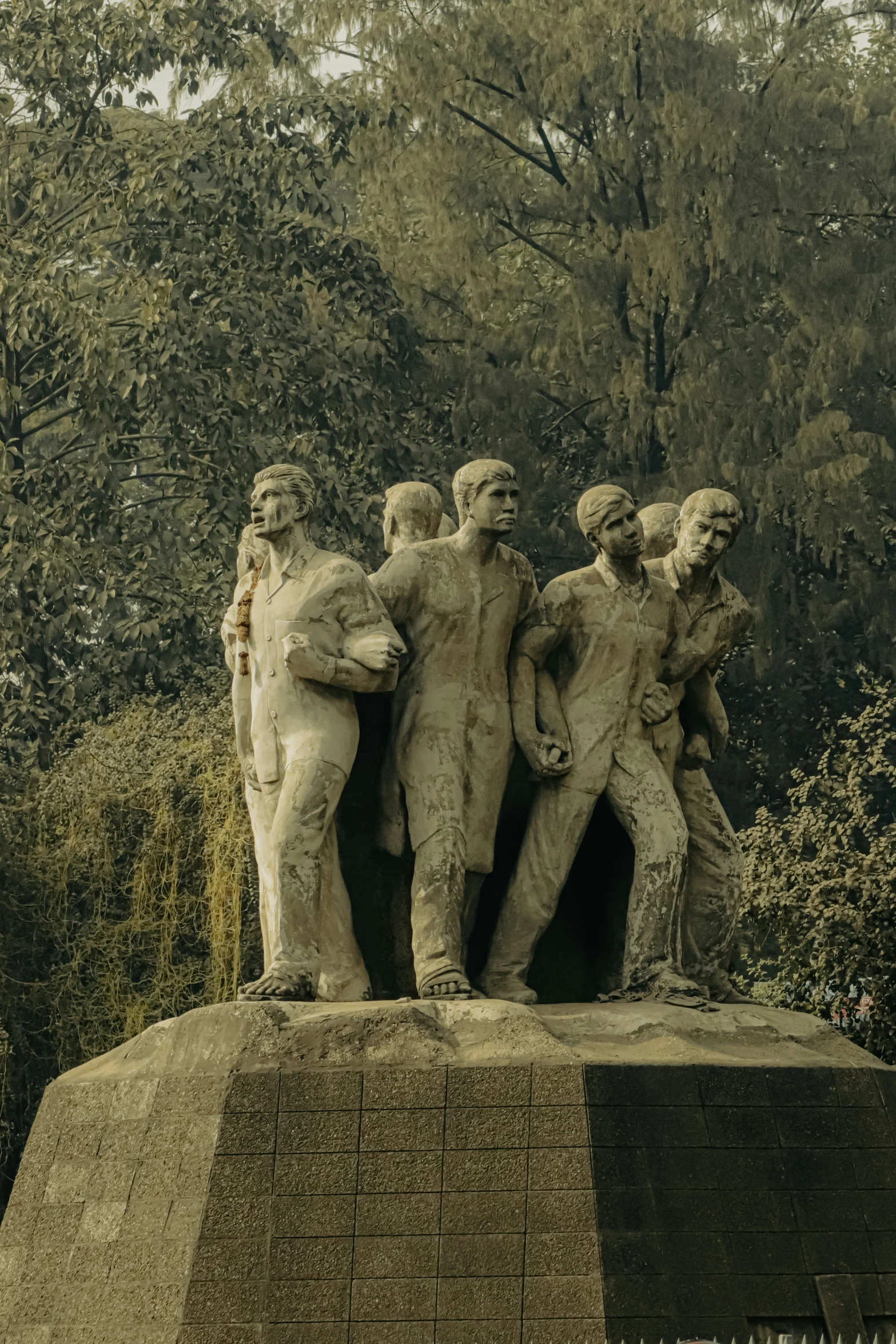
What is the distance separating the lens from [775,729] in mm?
22188

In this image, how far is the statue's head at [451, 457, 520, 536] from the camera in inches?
362

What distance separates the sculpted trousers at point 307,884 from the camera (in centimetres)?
866

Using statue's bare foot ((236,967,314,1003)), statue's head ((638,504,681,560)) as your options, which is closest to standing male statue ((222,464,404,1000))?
statue's bare foot ((236,967,314,1003))

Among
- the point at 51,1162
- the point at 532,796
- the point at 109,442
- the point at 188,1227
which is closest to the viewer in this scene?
the point at 188,1227

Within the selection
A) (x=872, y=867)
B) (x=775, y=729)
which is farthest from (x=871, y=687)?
(x=775, y=729)

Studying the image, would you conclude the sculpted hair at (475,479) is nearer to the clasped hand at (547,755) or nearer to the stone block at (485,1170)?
the clasped hand at (547,755)

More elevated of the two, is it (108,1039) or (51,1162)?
(51,1162)

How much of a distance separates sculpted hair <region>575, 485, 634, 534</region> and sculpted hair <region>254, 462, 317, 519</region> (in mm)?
1086

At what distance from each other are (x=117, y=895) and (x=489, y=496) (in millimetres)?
10878

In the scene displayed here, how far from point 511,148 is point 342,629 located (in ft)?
51.8

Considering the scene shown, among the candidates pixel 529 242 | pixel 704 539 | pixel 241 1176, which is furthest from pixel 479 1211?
pixel 529 242

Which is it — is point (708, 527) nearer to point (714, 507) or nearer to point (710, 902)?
point (714, 507)

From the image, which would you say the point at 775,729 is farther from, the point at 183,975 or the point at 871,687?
the point at 183,975

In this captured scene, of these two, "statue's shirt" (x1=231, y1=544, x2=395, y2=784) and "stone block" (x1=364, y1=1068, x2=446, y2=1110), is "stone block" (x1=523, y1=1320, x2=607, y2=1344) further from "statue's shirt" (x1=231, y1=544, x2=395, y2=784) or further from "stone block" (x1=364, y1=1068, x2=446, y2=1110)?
"statue's shirt" (x1=231, y1=544, x2=395, y2=784)
